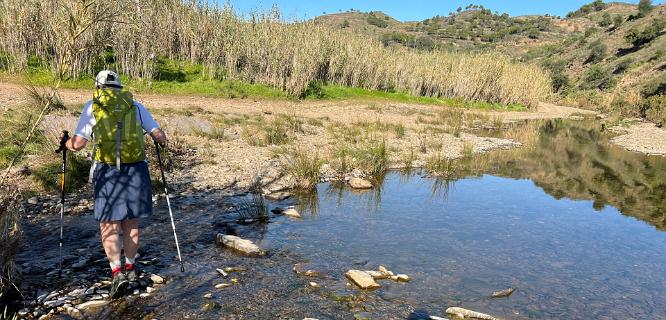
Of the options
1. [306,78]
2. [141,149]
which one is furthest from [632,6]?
[141,149]

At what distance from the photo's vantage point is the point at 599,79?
2191 inches

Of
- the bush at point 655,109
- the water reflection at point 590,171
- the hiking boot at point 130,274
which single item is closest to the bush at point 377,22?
the bush at point 655,109

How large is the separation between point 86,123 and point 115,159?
1.58ft

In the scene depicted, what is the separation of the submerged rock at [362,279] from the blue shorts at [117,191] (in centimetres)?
279

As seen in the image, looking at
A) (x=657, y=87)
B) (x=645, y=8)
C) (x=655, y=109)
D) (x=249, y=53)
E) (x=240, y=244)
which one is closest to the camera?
(x=240, y=244)

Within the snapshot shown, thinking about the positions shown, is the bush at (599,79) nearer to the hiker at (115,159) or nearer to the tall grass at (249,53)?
the tall grass at (249,53)

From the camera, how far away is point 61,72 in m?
3.07

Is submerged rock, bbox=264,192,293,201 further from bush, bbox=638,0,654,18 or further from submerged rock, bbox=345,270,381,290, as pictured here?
bush, bbox=638,0,654,18

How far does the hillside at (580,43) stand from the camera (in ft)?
143

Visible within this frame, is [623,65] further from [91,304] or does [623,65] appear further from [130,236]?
[91,304]

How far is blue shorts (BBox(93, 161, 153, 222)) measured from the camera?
4.75 m

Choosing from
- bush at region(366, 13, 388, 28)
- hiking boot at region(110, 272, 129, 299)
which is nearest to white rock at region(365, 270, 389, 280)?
hiking boot at region(110, 272, 129, 299)

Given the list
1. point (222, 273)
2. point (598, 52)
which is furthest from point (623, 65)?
point (222, 273)

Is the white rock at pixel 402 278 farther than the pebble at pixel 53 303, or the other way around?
Result: the white rock at pixel 402 278
